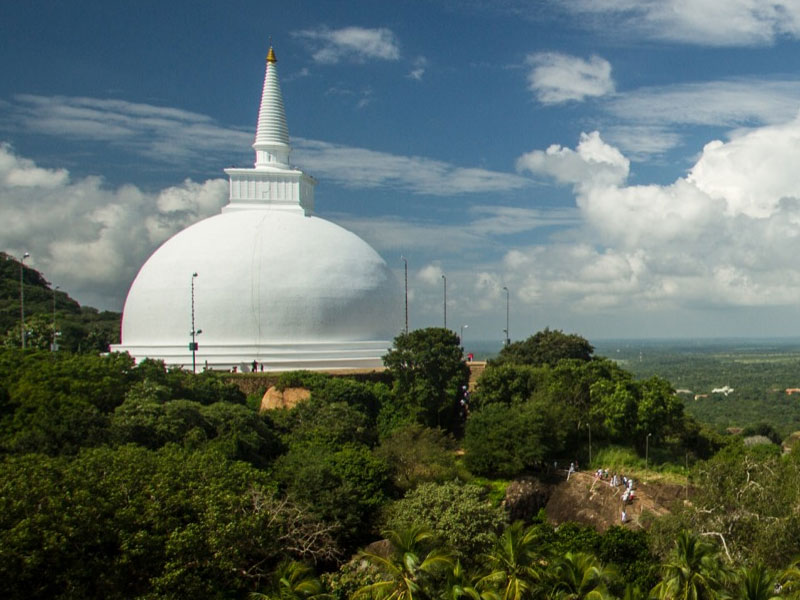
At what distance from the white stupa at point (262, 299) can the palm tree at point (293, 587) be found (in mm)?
20896

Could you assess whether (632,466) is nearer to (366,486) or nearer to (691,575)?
(366,486)

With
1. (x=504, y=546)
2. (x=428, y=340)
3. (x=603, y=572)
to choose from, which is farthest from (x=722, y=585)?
(x=428, y=340)

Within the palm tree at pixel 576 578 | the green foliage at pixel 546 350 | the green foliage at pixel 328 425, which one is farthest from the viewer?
the green foliage at pixel 546 350

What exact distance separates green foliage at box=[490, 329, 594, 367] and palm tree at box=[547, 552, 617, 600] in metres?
24.6

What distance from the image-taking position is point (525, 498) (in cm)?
2705

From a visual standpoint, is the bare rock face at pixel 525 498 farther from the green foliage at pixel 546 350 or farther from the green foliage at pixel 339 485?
the green foliage at pixel 546 350

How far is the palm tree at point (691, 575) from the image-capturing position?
1557cm

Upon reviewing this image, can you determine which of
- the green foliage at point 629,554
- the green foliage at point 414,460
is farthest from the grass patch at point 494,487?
the green foliage at point 629,554

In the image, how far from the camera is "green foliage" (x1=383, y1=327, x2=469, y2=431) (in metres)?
32.5

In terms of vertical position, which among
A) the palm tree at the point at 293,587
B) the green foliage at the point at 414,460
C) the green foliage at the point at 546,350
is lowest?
the palm tree at the point at 293,587

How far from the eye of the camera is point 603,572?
629 inches

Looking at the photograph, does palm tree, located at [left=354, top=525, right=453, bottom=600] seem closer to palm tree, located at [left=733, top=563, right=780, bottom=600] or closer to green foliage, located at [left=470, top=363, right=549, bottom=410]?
palm tree, located at [left=733, top=563, right=780, bottom=600]

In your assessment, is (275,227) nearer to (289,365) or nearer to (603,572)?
(289,365)

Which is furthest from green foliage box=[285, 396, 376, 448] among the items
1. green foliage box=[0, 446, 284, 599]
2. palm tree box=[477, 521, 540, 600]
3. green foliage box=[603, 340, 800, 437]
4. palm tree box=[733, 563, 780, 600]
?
green foliage box=[603, 340, 800, 437]
